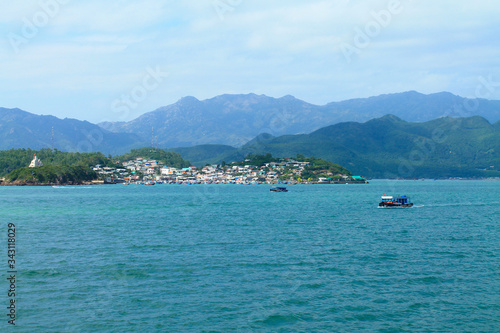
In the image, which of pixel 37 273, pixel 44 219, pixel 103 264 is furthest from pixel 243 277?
pixel 44 219

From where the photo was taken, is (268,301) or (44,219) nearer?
(268,301)

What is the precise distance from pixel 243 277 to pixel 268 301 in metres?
4.86

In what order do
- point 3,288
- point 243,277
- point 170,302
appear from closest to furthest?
point 170,302, point 3,288, point 243,277

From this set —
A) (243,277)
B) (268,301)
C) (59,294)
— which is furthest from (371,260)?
(59,294)

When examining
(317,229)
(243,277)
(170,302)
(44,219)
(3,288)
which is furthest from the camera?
(44,219)

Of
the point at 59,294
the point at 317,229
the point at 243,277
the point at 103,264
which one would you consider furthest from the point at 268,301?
the point at 317,229

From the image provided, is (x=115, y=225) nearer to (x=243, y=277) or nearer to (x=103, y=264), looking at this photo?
(x=103, y=264)

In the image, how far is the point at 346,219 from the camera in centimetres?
6259

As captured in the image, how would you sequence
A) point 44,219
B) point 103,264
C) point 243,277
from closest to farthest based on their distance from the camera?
point 243,277, point 103,264, point 44,219

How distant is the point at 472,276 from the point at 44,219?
51.9 meters

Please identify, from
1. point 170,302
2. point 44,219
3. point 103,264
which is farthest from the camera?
point 44,219

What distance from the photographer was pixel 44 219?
61.8 m

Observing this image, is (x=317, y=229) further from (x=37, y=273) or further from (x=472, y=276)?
(x=37, y=273)

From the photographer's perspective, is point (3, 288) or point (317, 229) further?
point (317, 229)
